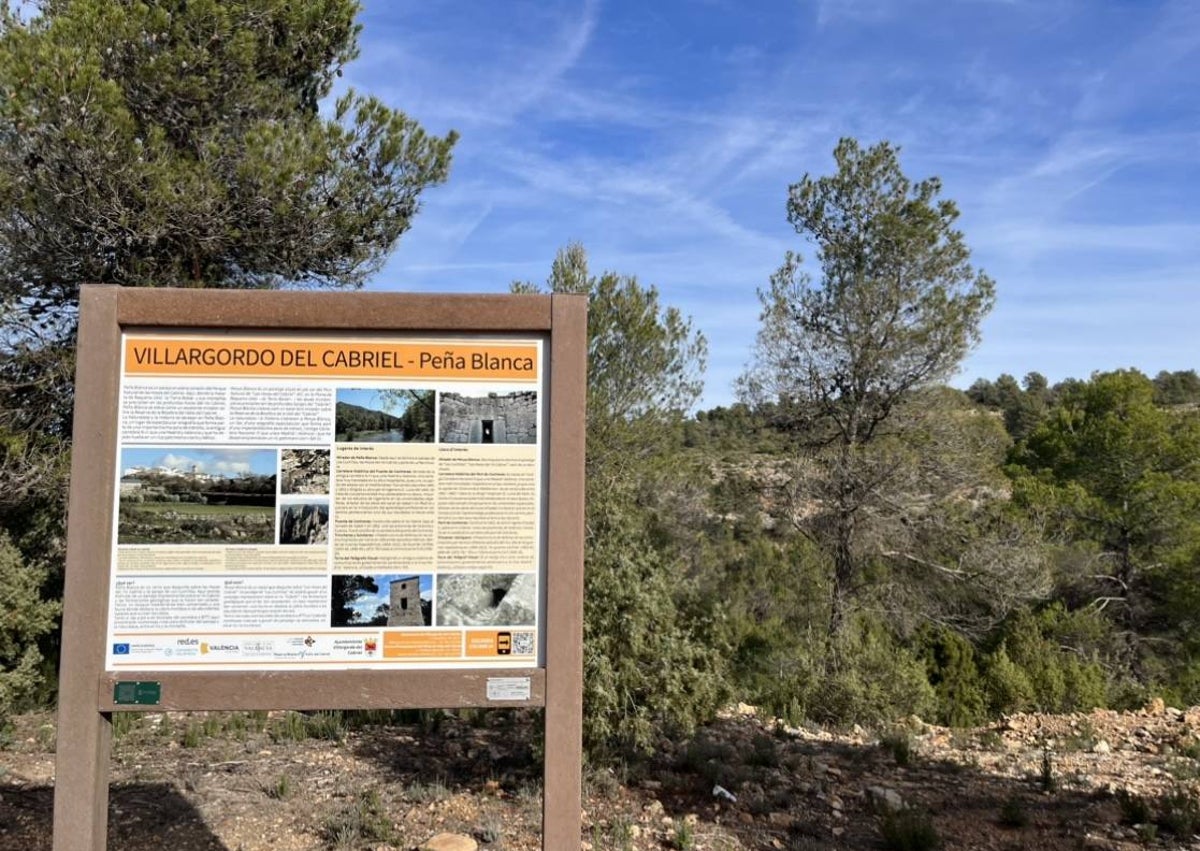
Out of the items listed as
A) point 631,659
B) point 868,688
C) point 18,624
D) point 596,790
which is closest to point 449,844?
point 596,790

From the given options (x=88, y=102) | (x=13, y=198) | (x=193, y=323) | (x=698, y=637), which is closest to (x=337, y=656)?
(x=193, y=323)

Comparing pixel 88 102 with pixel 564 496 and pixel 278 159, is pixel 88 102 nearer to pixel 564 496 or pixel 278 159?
pixel 278 159

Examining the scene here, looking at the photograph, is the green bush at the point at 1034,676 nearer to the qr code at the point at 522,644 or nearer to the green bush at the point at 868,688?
the green bush at the point at 868,688

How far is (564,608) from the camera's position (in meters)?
3.02

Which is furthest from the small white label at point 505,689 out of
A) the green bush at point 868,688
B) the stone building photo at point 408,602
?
the green bush at point 868,688

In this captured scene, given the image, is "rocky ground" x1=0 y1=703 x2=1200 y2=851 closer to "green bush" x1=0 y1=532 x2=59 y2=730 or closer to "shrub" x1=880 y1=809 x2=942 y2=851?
"shrub" x1=880 y1=809 x2=942 y2=851

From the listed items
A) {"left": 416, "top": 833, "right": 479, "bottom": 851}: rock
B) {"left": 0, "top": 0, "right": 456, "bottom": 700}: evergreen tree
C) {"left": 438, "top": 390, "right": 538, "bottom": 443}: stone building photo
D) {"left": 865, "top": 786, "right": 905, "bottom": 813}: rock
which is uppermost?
{"left": 0, "top": 0, "right": 456, "bottom": 700}: evergreen tree

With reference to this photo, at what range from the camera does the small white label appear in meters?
2.97

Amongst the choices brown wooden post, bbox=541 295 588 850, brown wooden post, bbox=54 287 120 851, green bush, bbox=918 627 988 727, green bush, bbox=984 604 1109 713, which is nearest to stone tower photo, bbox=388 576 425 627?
brown wooden post, bbox=541 295 588 850

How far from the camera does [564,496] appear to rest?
10.0ft

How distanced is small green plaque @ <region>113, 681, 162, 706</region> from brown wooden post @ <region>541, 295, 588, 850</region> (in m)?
1.40

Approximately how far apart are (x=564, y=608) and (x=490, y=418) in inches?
30.6

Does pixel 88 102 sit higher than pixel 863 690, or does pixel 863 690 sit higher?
pixel 88 102

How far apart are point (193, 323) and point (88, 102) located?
4.83 m
